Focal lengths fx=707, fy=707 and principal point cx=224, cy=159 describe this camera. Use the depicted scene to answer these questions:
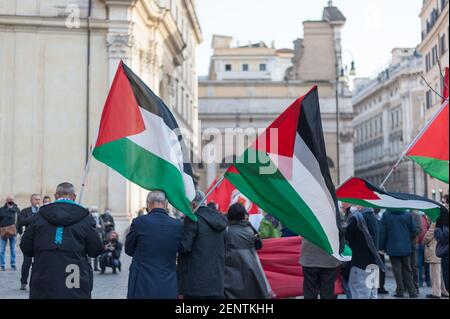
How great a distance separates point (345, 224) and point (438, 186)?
1577 inches

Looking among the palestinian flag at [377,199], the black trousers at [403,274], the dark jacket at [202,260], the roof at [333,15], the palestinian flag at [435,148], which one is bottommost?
the black trousers at [403,274]

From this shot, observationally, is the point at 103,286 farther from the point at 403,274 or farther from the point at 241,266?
the point at 241,266

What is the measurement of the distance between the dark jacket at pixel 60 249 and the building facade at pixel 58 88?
17.0 metres

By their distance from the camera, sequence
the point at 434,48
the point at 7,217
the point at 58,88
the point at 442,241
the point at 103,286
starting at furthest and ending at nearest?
the point at 434,48, the point at 58,88, the point at 7,217, the point at 103,286, the point at 442,241

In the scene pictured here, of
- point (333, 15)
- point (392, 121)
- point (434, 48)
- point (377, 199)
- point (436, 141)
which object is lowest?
point (377, 199)

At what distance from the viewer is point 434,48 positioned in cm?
4775

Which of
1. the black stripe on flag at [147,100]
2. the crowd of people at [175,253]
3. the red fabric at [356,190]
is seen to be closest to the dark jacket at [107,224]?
the red fabric at [356,190]

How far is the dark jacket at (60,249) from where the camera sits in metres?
6.88

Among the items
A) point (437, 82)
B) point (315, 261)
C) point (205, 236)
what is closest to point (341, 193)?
point (315, 261)

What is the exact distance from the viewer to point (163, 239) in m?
7.12

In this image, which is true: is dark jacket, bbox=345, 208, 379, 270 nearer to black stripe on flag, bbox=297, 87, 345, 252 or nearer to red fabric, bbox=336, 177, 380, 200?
red fabric, bbox=336, 177, 380, 200

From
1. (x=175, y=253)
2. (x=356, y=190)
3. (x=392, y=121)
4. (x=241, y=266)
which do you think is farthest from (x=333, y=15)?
(x=175, y=253)

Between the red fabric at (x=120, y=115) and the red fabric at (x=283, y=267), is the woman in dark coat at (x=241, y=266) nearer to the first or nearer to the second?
the red fabric at (x=120, y=115)
